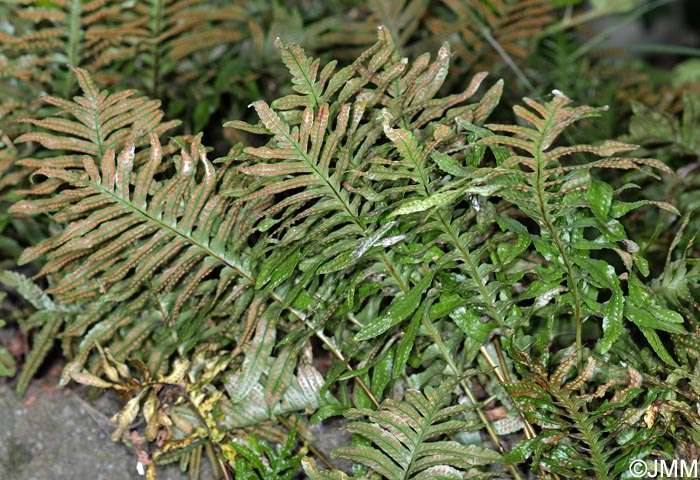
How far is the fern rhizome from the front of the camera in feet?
3.65

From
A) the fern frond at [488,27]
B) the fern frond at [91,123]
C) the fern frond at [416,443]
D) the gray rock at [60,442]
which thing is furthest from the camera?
the fern frond at [488,27]

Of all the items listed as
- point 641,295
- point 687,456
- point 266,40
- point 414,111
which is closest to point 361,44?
point 266,40

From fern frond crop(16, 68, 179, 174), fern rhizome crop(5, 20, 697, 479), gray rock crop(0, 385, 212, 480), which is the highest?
fern frond crop(16, 68, 179, 174)

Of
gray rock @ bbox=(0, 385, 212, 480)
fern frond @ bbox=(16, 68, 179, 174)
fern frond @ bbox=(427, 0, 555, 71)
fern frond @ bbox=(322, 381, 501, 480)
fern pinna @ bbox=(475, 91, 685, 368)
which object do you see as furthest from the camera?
fern frond @ bbox=(427, 0, 555, 71)

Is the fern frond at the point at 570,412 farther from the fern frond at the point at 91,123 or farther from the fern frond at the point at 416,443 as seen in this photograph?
the fern frond at the point at 91,123

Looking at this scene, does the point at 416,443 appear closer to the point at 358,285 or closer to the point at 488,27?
the point at 358,285

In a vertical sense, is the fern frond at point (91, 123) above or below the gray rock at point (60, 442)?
above

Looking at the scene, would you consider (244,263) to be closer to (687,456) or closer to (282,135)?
(282,135)

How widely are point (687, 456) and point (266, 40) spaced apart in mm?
1435

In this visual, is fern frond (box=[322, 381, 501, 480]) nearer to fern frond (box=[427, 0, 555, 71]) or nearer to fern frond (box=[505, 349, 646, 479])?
fern frond (box=[505, 349, 646, 479])

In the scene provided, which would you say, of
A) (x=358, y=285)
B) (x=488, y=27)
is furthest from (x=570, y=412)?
(x=488, y=27)

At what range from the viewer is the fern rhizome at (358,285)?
111cm

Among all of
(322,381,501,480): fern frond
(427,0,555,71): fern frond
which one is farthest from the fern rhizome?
(427,0,555,71): fern frond

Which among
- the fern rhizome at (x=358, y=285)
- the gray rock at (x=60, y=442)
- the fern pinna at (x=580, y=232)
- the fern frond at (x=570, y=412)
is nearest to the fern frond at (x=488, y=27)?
the fern rhizome at (x=358, y=285)
